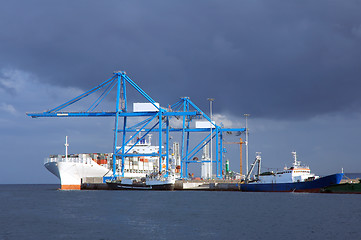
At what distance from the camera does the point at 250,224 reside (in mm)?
32094

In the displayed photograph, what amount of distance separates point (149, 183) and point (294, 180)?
81.9 ft

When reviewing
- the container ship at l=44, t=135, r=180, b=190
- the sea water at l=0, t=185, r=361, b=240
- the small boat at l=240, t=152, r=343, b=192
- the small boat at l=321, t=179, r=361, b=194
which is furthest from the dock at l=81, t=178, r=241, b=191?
the sea water at l=0, t=185, r=361, b=240

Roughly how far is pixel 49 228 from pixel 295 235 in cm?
1630

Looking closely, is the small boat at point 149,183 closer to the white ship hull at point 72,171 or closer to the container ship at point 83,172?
the container ship at point 83,172

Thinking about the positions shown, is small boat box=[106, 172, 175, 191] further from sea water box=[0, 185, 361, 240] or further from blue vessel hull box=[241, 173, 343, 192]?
sea water box=[0, 185, 361, 240]

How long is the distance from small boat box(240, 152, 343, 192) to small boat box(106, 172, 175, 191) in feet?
48.5

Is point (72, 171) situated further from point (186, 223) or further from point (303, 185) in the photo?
point (186, 223)

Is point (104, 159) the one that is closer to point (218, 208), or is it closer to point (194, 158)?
point (194, 158)

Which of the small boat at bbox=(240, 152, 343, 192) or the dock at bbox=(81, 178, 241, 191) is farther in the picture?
the dock at bbox=(81, 178, 241, 191)

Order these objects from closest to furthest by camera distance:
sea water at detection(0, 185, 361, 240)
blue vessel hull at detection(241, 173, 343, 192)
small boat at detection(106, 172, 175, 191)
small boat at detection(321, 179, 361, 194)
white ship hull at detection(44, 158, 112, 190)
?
sea water at detection(0, 185, 361, 240) → blue vessel hull at detection(241, 173, 343, 192) → small boat at detection(321, 179, 361, 194) → small boat at detection(106, 172, 175, 191) → white ship hull at detection(44, 158, 112, 190)

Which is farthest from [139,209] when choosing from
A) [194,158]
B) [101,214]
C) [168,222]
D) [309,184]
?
[194,158]

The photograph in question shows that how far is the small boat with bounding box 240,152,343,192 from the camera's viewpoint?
66188mm

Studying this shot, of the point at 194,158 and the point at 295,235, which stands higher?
the point at 194,158

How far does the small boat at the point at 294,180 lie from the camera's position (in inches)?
2606
